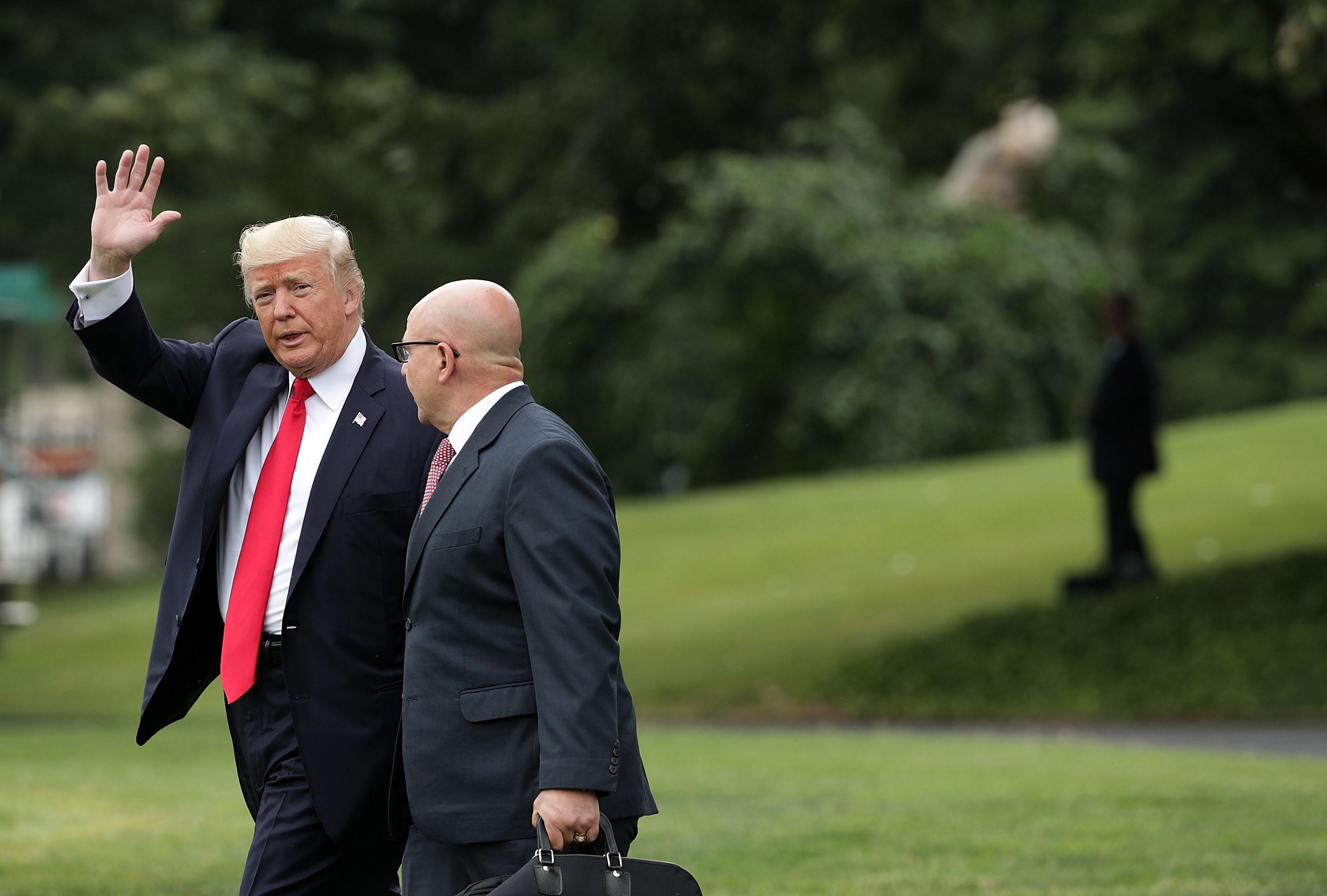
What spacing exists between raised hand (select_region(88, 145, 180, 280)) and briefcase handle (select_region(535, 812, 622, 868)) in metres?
1.74

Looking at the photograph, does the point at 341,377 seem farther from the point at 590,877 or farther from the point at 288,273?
the point at 590,877

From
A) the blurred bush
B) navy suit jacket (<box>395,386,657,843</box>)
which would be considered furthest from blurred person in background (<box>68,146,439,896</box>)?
the blurred bush

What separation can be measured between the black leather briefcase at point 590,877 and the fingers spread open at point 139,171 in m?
1.93

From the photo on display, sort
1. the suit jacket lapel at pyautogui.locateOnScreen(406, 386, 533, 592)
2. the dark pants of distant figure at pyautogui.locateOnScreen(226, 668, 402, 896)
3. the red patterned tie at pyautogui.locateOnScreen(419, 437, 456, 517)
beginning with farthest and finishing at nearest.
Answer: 1. the dark pants of distant figure at pyautogui.locateOnScreen(226, 668, 402, 896)
2. the red patterned tie at pyautogui.locateOnScreen(419, 437, 456, 517)
3. the suit jacket lapel at pyautogui.locateOnScreen(406, 386, 533, 592)

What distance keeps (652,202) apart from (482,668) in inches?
455

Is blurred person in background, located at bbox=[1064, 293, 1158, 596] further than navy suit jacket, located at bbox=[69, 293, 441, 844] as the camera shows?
Yes

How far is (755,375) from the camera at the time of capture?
100 ft

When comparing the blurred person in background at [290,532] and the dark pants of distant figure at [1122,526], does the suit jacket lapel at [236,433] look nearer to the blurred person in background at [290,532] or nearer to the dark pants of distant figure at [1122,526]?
the blurred person in background at [290,532]

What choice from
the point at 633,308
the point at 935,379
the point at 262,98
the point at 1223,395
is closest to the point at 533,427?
the point at 262,98

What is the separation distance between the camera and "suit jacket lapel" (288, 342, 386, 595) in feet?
13.5

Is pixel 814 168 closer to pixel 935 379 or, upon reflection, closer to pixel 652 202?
pixel 935 379

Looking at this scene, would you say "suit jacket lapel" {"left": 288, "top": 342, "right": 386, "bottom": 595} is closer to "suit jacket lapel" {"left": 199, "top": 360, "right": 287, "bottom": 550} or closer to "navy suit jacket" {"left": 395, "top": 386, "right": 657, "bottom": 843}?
"suit jacket lapel" {"left": 199, "top": 360, "right": 287, "bottom": 550}

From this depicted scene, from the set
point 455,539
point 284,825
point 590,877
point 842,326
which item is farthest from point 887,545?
point 590,877

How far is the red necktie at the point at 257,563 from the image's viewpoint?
162 inches
